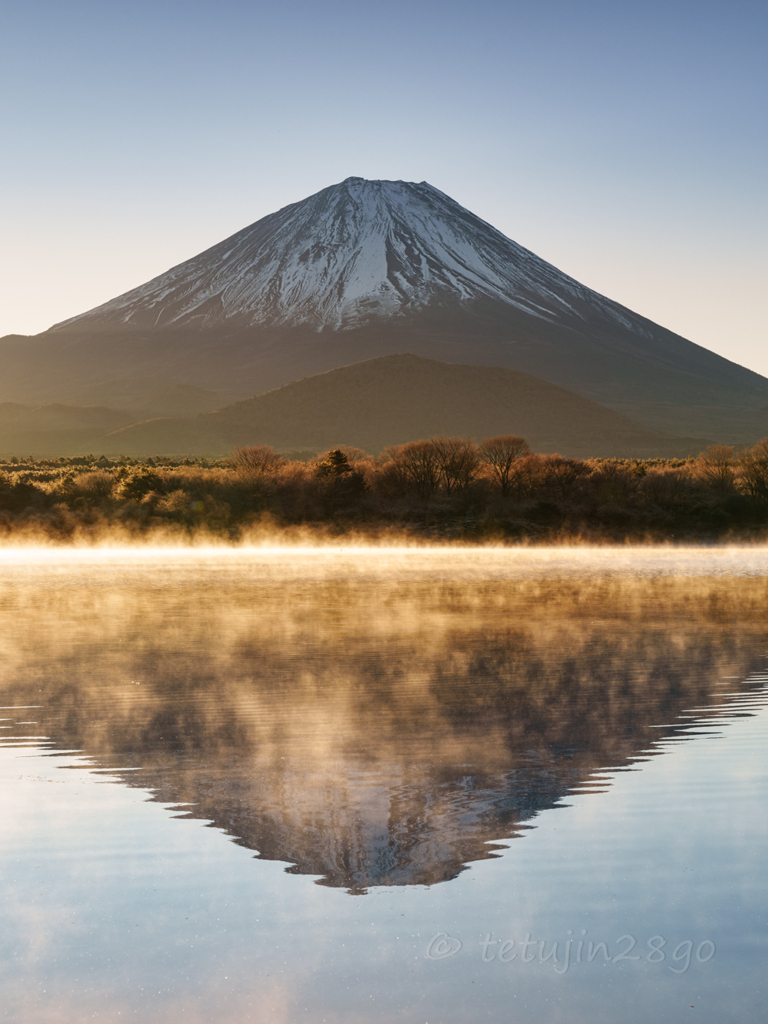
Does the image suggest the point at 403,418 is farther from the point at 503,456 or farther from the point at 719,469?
the point at 719,469

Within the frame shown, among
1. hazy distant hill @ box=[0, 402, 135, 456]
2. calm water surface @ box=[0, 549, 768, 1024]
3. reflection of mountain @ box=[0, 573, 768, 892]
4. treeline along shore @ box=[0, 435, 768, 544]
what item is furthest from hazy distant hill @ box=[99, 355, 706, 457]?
calm water surface @ box=[0, 549, 768, 1024]

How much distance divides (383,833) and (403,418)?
14135 centimetres

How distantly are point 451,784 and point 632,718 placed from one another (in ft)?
9.74

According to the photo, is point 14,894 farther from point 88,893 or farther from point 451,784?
point 451,784

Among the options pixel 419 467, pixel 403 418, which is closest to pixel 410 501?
pixel 419 467

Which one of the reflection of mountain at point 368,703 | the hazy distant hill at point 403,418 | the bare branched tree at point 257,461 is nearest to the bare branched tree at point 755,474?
the bare branched tree at point 257,461

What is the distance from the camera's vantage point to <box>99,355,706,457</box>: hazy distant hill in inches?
5433

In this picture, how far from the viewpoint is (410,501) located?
46.8 metres

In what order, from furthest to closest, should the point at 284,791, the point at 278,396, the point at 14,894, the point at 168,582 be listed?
the point at 278,396 < the point at 168,582 < the point at 284,791 < the point at 14,894

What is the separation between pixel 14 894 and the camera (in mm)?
5844

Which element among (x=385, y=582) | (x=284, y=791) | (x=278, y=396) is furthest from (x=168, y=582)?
(x=278, y=396)

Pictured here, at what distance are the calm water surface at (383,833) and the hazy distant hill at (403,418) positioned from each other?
4641 inches

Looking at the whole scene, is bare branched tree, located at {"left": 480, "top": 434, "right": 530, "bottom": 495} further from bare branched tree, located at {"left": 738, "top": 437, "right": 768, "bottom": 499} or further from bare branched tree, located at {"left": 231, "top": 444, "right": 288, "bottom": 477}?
bare branched tree, located at {"left": 738, "top": 437, "right": 768, "bottom": 499}

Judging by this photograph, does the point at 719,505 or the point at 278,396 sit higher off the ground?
the point at 278,396
